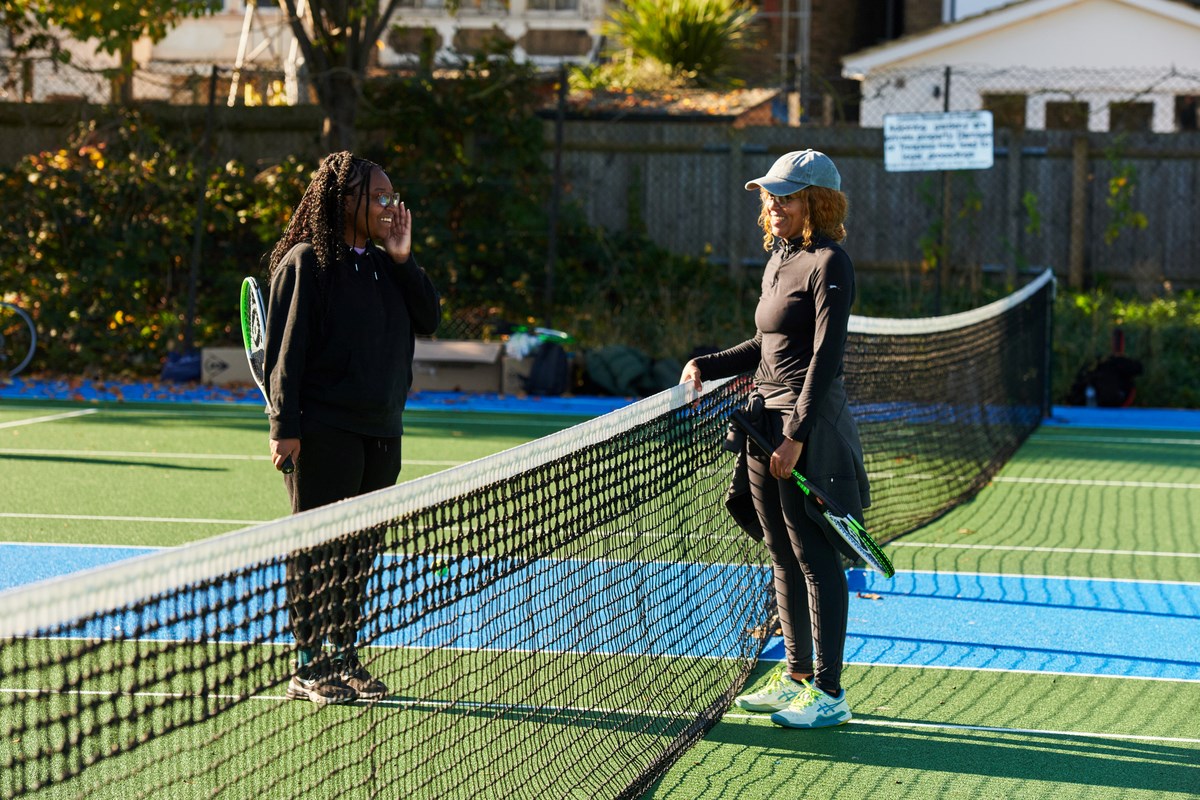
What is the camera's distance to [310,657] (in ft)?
14.9

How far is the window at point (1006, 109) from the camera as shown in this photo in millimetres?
24656

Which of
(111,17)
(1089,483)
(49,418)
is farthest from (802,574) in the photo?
(111,17)

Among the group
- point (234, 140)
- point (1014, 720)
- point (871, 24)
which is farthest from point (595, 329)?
point (871, 24)

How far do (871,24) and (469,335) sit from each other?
18.1 metres

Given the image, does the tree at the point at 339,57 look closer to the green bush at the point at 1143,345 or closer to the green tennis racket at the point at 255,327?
the green bush at the point at 1143,345

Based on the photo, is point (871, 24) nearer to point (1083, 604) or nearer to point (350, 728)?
point (1083, 604)

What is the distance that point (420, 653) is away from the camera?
20.2ft

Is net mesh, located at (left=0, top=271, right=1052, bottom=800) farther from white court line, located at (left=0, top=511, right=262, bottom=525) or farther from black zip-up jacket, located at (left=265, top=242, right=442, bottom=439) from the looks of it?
white court line, located at (left=0, top=511, right=262, bottom=525)

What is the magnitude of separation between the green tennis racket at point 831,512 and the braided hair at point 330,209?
145cm

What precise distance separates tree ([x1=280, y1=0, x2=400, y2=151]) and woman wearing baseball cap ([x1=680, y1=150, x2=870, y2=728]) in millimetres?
13332

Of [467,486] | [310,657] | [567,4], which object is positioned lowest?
[310,657]

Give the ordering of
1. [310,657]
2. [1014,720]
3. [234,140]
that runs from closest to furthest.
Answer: [310,657], [1014,720], [234,140]

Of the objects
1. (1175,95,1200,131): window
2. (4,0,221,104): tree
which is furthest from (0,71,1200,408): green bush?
(1175,95,1200,131): window

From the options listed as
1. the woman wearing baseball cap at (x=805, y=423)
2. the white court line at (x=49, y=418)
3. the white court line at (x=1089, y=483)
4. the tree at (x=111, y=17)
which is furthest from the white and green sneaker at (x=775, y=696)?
the tree at (x=111, y=17)
